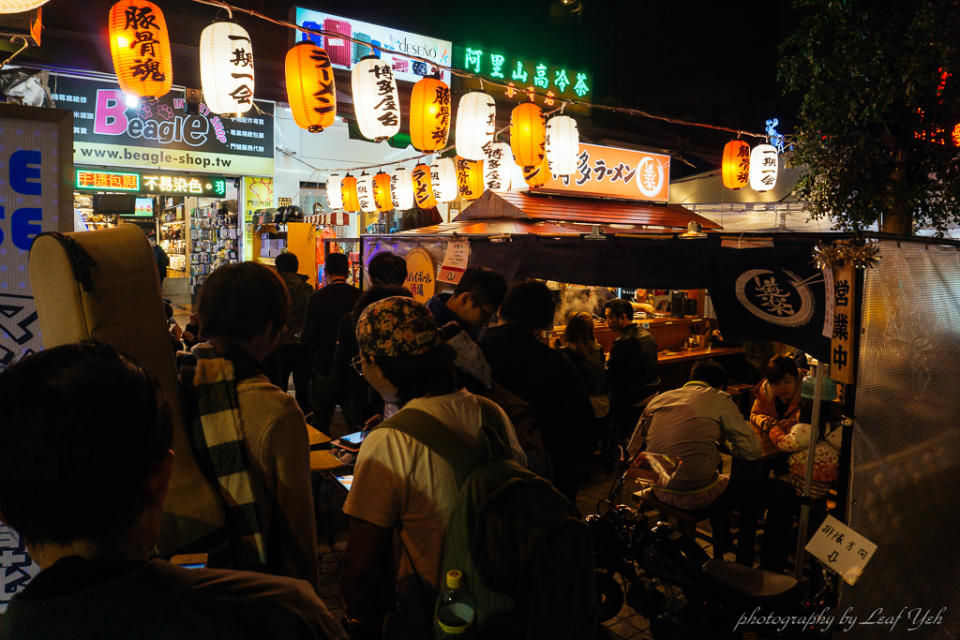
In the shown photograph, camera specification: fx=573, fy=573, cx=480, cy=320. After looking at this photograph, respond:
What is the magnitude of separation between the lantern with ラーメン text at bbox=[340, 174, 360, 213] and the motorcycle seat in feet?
36.1

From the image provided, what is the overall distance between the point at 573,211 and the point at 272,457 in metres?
9.73

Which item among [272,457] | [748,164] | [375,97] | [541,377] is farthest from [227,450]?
[748,164]

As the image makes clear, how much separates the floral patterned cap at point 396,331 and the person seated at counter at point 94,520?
124cm

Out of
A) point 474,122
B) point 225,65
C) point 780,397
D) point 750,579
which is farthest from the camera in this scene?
point 474,122

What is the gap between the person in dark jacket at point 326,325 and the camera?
6719 mm

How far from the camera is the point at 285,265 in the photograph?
7633mm

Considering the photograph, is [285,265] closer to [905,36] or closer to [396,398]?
[396,398]

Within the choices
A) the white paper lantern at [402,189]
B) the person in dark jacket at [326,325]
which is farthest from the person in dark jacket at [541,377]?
the white paper lantern at [402,189]

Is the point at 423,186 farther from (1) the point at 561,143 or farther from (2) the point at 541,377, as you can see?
(2) the point at 541,377

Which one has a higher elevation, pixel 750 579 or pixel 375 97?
pixel 375 97

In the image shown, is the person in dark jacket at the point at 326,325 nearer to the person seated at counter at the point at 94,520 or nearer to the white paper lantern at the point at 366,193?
the person seated at counter at the point at 94,520

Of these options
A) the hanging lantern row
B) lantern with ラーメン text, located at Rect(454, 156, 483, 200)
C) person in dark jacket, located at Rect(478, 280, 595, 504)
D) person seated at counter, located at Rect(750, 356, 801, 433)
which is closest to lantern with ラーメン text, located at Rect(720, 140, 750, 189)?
the hanging lantern row

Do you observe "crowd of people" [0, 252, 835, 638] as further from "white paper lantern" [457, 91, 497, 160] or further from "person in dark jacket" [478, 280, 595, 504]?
"white paper lantern" [457, 91, 497, 160]

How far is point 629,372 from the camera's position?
302 inches
